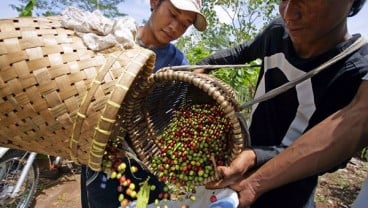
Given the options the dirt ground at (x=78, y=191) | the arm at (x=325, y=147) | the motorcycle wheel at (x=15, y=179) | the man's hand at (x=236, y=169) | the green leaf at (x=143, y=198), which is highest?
the arm at (x=325, y=147)

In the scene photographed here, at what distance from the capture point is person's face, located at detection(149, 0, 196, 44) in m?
1.68

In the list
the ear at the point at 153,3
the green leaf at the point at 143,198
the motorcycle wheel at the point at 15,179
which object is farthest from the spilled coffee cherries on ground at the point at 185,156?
the motorcycle wheel at the point at 15,179

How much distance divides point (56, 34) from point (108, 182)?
950mm

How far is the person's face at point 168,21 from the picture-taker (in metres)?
1.68

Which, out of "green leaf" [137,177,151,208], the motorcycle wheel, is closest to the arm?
"green leaf" [137,177,151,208]

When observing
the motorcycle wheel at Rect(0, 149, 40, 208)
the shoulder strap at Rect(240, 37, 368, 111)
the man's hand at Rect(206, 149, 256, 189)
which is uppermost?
the shoulder strap at Rect(240, 37, 368, 111)

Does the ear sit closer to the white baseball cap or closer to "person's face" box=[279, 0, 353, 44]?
the white baseball cap

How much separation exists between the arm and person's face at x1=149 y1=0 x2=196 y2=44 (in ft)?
3.02

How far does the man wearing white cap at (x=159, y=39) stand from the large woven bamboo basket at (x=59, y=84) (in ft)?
2.17

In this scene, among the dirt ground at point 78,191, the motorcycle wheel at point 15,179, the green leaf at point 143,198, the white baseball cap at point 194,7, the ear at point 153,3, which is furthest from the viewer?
the dirt ground at point 78,191

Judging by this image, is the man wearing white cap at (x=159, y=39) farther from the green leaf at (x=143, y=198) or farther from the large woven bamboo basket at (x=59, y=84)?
the large woven bamboo basket at (x=59, y=84)

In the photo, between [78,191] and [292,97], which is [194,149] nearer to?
[292,97]

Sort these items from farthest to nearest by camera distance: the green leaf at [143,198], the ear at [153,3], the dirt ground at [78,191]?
1. the dirt ground at [78,191]
2. the ear at [153,3]
3. the green leaf at [143,198]

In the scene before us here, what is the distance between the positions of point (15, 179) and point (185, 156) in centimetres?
Result: 270
